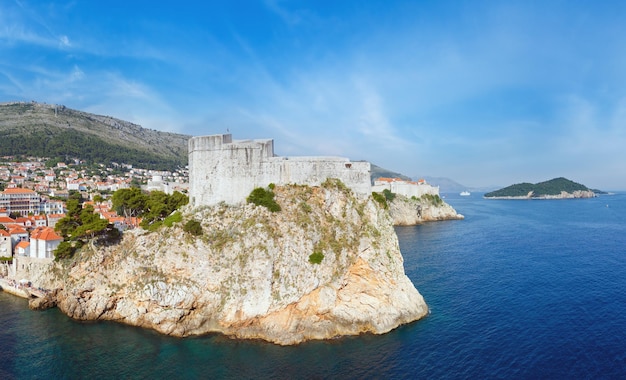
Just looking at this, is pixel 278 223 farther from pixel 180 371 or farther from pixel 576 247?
pixel 576 247

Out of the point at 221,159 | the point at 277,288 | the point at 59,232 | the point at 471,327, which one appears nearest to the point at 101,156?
the point at 59,232

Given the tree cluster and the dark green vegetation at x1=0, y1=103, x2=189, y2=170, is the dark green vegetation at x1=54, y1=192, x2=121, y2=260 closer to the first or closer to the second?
the tree cluster

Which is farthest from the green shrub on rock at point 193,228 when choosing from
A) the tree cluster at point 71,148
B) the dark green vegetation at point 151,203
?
the tree cluster at point 71,148

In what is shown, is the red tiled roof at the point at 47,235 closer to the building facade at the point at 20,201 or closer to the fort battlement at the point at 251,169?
the fort battlement at the point at 251,169

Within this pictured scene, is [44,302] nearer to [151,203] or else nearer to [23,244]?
[23,244]

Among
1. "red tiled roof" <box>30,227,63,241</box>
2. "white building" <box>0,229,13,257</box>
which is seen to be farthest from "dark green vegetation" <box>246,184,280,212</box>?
"white building" <box>0,229,13,257</box>

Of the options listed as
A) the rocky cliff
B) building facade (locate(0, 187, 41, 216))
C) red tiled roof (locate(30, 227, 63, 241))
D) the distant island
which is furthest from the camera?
the distant island
